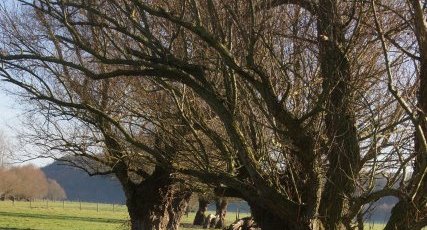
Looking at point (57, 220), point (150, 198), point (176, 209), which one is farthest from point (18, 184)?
point (150, 198)

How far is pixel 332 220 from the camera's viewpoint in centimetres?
762

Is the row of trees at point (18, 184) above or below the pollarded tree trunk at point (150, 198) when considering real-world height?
above

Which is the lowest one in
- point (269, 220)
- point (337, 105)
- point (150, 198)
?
point (269, 220)

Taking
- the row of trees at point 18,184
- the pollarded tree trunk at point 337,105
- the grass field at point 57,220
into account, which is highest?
the row of trees at point 18,184

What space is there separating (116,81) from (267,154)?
18.0ft

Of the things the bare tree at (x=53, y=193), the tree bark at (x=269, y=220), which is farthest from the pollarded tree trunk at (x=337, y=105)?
the bare tree at (x=53, y=193)

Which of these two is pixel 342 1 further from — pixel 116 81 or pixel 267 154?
pixel 116 81

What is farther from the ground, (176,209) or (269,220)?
(176,209)

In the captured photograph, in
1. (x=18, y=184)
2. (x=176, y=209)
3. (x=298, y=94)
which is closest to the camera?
(x=298, y=94)

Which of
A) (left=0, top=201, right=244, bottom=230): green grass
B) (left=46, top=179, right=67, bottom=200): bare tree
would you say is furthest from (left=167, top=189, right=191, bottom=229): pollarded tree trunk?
(left=46, top=179, right=67, bottom=200): bare tree

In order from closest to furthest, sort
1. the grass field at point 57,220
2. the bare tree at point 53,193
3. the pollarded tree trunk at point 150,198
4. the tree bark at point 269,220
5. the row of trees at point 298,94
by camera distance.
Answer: the row of trees at point 298,94, the tree bark at point 269,220, the pollarded tree trunk at point 150,198, the grass field at point 57,220, the bare tree at point 53,193

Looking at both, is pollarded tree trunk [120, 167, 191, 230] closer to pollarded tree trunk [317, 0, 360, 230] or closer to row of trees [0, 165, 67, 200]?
pollarded tree trunk [317, 0, 360, 230]

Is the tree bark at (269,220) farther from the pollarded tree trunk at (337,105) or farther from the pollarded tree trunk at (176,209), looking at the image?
the pollarded tree trunk at (176,209)

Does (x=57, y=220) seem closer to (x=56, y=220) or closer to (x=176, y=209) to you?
(x=56, y=220)
